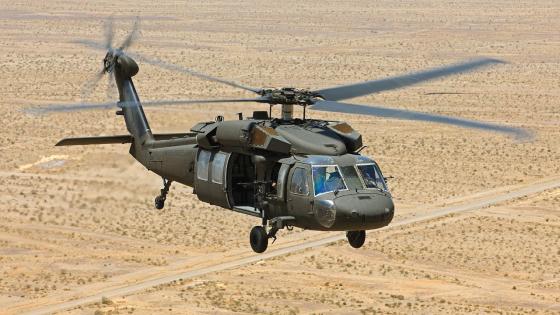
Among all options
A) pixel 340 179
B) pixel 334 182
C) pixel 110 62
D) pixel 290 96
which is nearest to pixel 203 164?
pixel 290 96

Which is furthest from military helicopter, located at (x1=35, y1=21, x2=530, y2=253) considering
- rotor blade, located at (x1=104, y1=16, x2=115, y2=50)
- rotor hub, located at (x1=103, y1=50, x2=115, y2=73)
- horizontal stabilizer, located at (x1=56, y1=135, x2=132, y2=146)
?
rotor hub, located at (x1=103, y1=50, x2=115, y2=73)

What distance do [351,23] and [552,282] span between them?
115 metres

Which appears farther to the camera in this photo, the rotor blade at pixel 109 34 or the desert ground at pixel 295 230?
the desert ground at pixel 295 230

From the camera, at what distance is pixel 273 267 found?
61.0m

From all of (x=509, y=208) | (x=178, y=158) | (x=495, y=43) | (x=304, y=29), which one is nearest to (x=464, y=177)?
(x=509, y=208)

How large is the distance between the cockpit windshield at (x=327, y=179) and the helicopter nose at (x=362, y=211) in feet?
2.04

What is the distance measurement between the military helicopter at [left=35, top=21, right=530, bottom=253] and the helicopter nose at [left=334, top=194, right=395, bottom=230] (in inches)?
1.0

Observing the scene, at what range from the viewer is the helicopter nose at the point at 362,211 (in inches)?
A: 1334

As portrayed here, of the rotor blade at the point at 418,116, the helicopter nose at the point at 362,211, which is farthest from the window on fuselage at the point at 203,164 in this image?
the helicopter nose at the point at 362,211

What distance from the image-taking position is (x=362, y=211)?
33.9m

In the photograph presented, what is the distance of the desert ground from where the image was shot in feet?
189

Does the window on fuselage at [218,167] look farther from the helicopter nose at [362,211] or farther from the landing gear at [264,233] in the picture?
the helicopter nose at [362,211]

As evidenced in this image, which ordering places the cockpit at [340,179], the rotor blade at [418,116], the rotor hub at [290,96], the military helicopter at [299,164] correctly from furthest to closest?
the rotor hub at [290,96] < the cockpit at [340,179] < the military helicopter at [299,164] < the rotor blade at [418,116]

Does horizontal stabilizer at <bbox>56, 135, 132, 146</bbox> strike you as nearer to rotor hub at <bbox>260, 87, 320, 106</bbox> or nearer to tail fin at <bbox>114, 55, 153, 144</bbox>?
tail fin at <bbox>114, 55, 153, 144</bbox>
